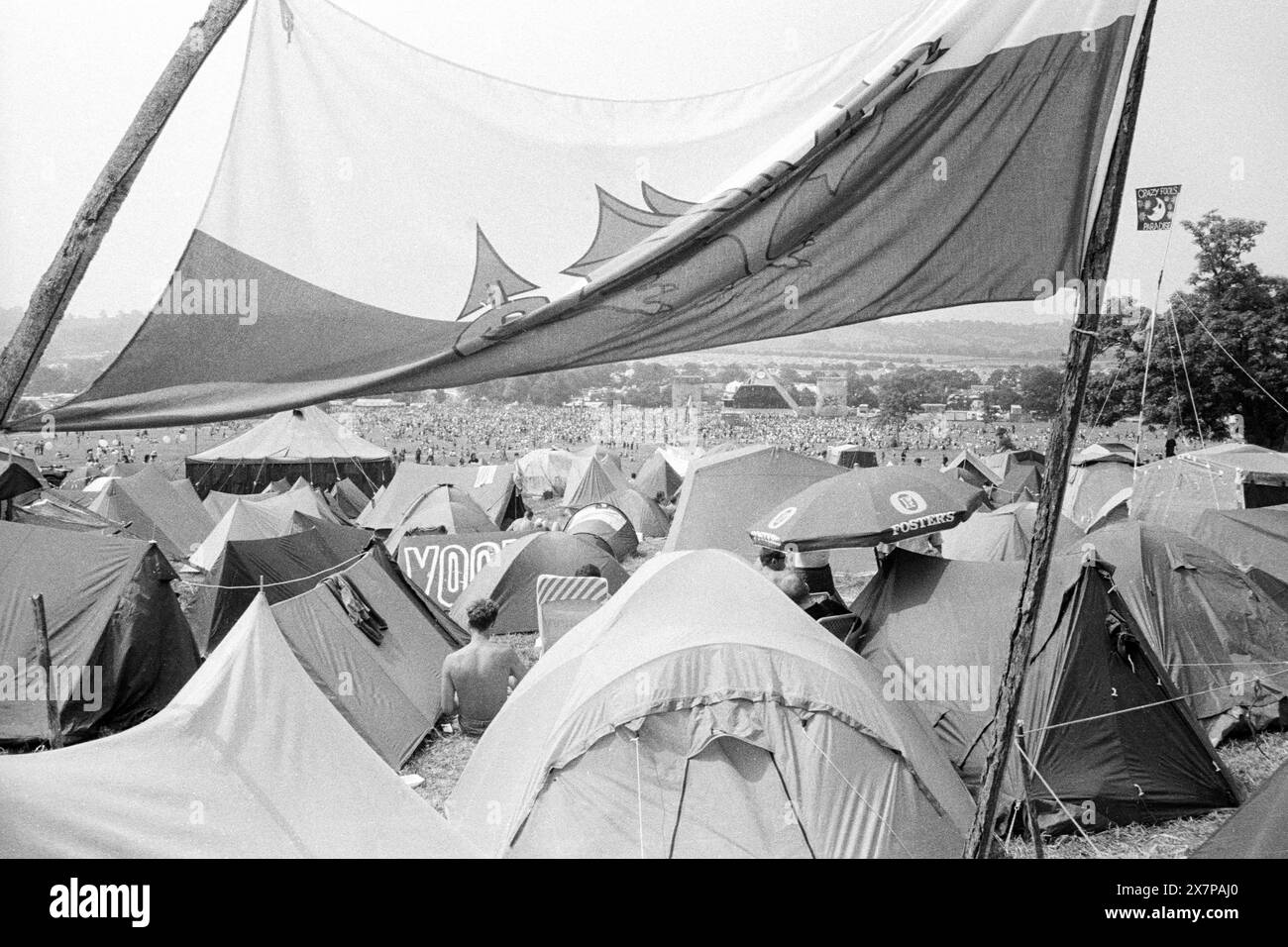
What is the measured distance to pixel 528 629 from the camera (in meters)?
10.8

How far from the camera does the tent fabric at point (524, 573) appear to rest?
10.8 metres

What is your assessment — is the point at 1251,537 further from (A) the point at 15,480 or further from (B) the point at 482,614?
(A) the point at 15,480

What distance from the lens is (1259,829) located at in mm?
3502

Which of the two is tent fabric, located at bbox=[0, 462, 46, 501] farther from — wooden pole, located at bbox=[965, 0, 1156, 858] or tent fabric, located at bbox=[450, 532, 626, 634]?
wooden pole, located at bbox=[965, 0, 1156, 858]

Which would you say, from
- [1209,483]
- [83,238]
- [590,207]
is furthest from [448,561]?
[1209,483]

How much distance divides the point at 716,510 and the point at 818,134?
11.5 meters

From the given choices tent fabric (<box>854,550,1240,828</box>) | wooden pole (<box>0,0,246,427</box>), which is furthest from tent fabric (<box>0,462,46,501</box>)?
tent fabric (<box>854,550,1240,828</box>)

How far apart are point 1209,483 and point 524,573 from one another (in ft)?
31.6

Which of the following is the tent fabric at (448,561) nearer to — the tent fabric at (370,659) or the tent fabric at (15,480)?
the tent fabric at (370,659)

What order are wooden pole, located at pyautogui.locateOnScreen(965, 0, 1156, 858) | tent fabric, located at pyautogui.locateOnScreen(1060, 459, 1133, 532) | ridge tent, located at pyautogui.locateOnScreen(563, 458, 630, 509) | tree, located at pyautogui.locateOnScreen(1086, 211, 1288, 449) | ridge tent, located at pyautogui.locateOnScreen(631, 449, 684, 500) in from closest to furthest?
wooden pole, located at pyautogui.locateOnScreen(965, 0, 1156, 858) → tent fabric, located at pyautogui.locateOnScreen(1060, 459, 1133, 532) → ridge tent, located at pyautogui.locateOnScreen(563, 458, 630, 509) → ridge tent, located at pyautogui.locateOnScreen(631, 449, 684, 500) → tree, located at pyautogui.locateOnScreen(1086, 211, 1288, 449)

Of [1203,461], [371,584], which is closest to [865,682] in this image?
[371,584]

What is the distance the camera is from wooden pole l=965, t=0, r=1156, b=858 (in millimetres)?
2848

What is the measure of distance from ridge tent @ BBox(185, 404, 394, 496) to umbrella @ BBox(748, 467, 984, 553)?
71.5ft
